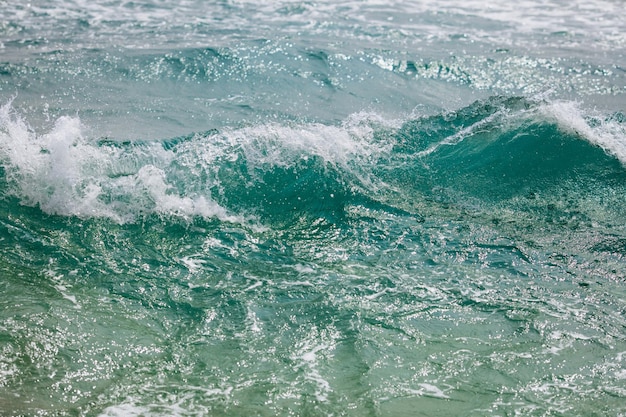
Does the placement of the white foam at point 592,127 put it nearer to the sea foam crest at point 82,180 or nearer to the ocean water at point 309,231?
the ocean water at point 309,231


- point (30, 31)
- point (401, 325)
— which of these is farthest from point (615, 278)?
point (30, 31)

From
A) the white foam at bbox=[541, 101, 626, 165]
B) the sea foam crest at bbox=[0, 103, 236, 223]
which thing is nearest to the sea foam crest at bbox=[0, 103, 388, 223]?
the sea foam crest at bbox=[0, 103, 236, 223]

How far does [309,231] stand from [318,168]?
1.43 m

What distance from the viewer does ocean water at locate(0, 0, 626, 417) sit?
518 cm

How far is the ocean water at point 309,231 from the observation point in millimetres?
5184

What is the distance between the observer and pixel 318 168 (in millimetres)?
8898

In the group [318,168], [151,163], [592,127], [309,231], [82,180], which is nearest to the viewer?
[309,231]

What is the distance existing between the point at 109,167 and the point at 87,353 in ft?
12.0

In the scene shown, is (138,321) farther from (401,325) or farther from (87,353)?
(401,325)

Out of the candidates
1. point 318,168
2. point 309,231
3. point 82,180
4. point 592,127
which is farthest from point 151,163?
point 592,127

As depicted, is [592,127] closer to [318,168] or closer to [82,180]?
[318,168]

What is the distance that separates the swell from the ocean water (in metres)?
0.04

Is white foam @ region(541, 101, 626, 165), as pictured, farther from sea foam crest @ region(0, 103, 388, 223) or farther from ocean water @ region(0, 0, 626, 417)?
sea foam crest @ region(0, 103, 388, 223)

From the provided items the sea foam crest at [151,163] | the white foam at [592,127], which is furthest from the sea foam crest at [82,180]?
the white foam at [592,127]
